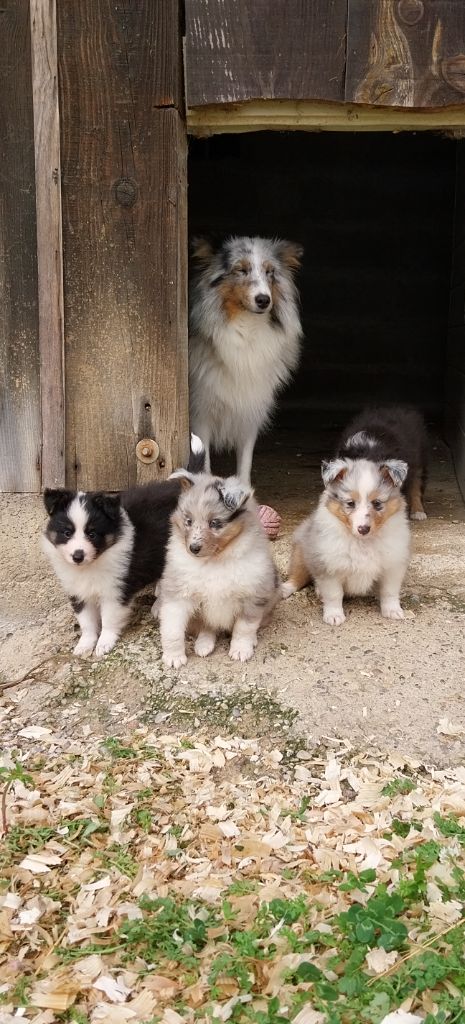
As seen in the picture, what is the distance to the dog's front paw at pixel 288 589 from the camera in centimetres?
516

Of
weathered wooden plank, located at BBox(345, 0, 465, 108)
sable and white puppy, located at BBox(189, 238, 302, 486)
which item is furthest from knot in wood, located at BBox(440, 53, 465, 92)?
sable and white puppy, located at BBox(189, 238, 302, 486)

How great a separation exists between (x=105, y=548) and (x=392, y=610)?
162cm

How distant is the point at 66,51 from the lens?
4719mm

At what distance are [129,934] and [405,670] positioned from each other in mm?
1964

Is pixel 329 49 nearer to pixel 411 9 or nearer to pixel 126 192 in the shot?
pixel 411 9

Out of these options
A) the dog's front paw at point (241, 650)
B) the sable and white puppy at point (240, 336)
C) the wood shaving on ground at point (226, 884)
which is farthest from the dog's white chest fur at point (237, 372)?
the wood shaving on ground at point (226, 884)

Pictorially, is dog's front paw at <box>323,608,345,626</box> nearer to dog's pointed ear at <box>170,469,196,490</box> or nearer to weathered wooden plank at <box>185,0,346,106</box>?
dog's pointed ear at <box>170,469,196,490</box>

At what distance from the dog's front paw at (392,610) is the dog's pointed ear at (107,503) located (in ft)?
5.22

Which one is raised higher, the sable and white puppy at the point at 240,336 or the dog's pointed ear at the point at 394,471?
the sable and white puppy at the point at 240,336

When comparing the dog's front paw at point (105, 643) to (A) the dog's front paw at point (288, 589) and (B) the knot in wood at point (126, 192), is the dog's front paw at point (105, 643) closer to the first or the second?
(A) the dog's front paw at point (288, 589)

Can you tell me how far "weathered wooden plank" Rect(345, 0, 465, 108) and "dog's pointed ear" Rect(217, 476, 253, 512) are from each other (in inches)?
84.6

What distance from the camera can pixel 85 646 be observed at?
4.62m

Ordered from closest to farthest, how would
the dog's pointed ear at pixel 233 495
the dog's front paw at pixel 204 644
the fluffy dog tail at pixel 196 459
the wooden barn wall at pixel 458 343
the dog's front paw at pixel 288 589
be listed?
the dog's pointed ear at pixel 233 495, the dog's front paw at pixel 204 644, the dog's front paw at pixel 288 589, the fluffy dog tail at pixel 196 459, the wooden barn wall at pixel 458 343

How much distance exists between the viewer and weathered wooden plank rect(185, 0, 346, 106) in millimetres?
4566
